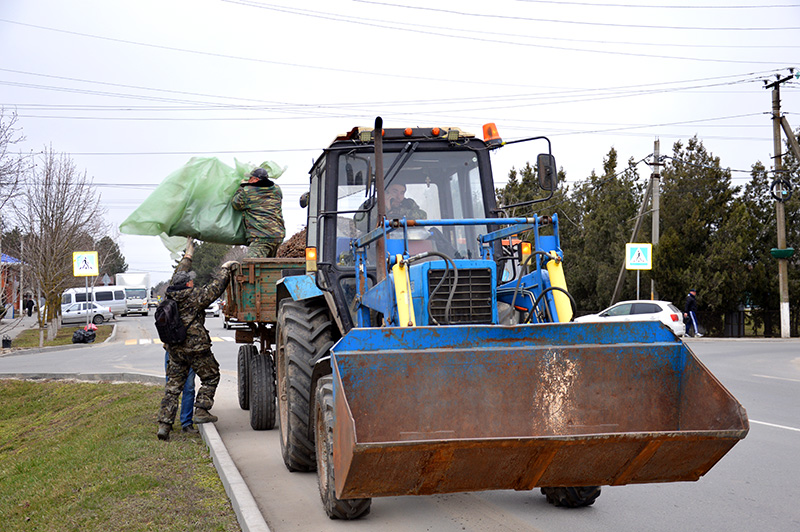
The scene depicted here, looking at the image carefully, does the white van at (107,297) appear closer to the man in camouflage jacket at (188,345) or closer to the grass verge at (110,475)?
the grass verge at (110,475)

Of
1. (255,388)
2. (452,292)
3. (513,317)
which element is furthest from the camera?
(255,388)

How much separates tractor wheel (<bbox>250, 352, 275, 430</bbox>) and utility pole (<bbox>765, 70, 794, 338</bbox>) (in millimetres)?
23370

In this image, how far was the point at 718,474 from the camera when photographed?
7254 millimetres

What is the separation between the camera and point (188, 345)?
898 centimetres

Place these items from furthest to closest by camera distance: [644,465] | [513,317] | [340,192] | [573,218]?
[573,218], [340,192], [513,317], [644,465]

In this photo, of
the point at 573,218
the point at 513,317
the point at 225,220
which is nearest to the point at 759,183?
the point at 573,218

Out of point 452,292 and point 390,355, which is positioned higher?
point 452,292

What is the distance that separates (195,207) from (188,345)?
2.16 m

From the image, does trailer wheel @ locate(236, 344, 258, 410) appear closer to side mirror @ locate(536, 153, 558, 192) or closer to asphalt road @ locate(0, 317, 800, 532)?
asphalt road @ locate(0, 317, 800, 532)

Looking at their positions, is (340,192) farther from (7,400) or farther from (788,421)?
(7,400)

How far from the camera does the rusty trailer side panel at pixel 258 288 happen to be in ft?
31.2

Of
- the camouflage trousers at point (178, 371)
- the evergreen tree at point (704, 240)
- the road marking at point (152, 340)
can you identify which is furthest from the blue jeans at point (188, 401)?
the evergreen tree at point (704, 240)

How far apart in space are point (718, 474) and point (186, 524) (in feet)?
15.6

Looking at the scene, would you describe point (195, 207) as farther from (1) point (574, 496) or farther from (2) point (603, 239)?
(2) point (603, 239)
